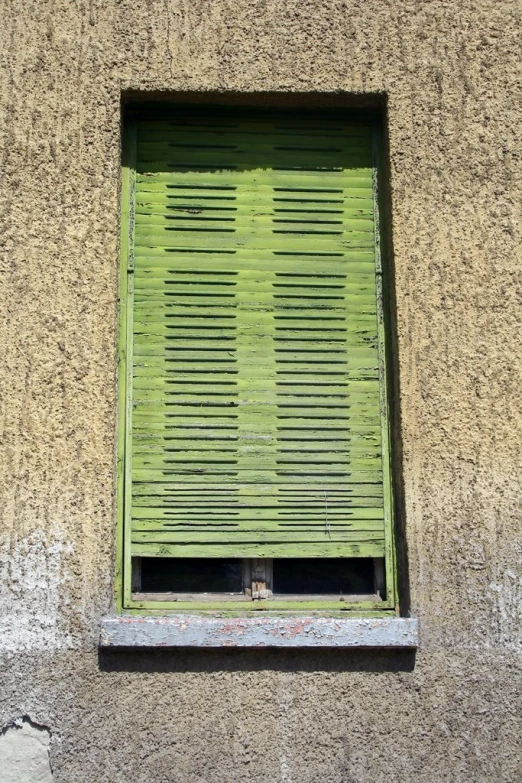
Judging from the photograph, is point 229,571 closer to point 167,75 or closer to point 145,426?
point 145,426

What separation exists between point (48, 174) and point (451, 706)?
8.80ft

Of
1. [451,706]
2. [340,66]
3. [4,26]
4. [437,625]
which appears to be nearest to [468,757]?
[451,706]

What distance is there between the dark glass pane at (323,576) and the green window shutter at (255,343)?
0.07 metres

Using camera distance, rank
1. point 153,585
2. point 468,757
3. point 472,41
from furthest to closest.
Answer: point 472,41 < point 153,585 < point 468,757

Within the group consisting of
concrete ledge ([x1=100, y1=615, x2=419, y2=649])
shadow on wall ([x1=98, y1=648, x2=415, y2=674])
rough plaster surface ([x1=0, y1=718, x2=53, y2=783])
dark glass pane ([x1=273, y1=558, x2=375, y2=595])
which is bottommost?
rough plaster surface ([x1=0, y1=718, x2=53, y2=783])

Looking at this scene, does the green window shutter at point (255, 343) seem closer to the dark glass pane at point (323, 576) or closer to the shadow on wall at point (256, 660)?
the dark glass pane at point (323, 576)

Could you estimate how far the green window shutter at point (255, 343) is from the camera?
125 inches

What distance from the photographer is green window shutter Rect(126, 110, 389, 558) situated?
10.4ft

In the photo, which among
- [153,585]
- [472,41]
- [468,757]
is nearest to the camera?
[468,757]

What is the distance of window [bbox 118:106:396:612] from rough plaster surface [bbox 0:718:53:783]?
2.03 feet

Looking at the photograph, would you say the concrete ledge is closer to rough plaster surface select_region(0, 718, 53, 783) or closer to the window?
the window

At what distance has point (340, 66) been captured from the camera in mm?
3336

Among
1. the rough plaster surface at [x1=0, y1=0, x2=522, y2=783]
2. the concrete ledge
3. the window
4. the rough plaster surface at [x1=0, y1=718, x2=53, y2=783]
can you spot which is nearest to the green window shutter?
the window

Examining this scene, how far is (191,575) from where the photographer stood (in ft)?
10.4
